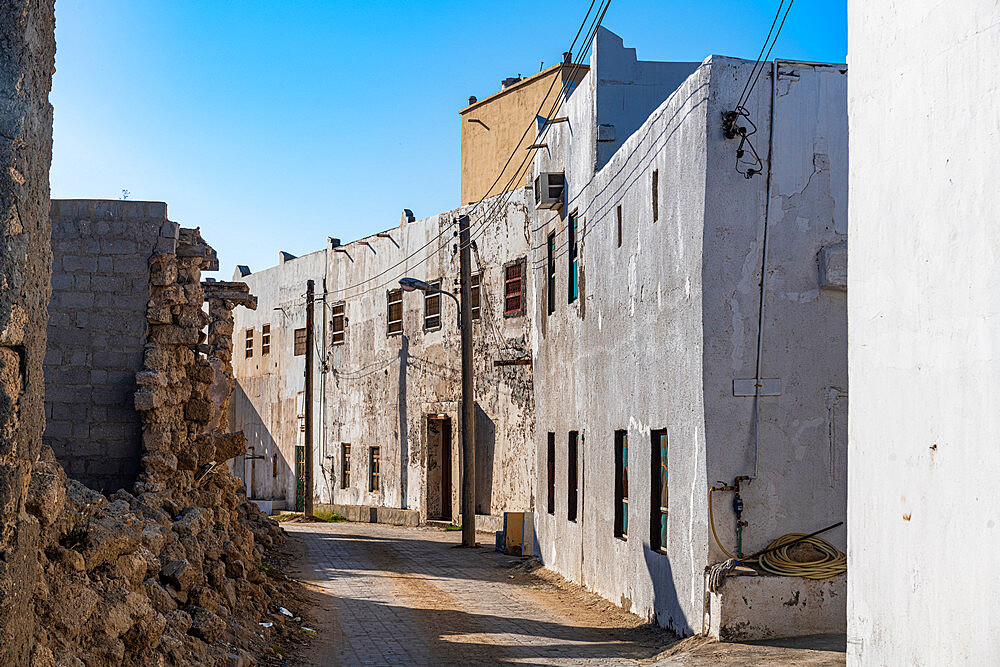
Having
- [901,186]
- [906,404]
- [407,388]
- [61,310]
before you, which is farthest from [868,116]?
[407,388]

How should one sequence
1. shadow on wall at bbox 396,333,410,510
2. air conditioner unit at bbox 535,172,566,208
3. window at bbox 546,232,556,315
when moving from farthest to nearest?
shadow on wall at bbox 396,333,410,510, window at bbox 546,232,556,315, air conditioner unit at bbox 535,172,566,208

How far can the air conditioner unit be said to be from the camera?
55.6 feet

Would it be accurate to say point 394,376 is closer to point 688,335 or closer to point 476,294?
point 476,294

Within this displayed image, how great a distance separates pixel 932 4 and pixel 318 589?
11.3 m

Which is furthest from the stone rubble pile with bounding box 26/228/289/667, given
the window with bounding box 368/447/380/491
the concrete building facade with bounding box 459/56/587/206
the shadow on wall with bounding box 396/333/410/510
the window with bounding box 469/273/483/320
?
the concrete building facade with bounding box 459/56/587/206

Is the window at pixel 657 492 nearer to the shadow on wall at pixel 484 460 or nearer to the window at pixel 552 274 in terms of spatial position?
the window at pixel 552 274

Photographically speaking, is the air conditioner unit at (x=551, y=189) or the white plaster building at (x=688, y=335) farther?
the air conditioner unit at (x=551, y=189)

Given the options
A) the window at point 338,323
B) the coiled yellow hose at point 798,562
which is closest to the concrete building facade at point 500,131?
the window at point 338,323

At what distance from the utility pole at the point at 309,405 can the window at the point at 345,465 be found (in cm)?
110

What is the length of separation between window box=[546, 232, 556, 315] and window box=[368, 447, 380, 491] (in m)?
14.1

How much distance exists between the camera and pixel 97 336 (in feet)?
36.3

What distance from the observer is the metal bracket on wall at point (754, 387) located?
394 inches

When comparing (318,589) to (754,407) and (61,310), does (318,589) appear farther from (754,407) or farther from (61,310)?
(754,407)

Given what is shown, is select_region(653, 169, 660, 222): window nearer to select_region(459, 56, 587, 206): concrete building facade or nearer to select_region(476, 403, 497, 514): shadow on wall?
select_region(476, 403, 497, 514): shadow on wall
